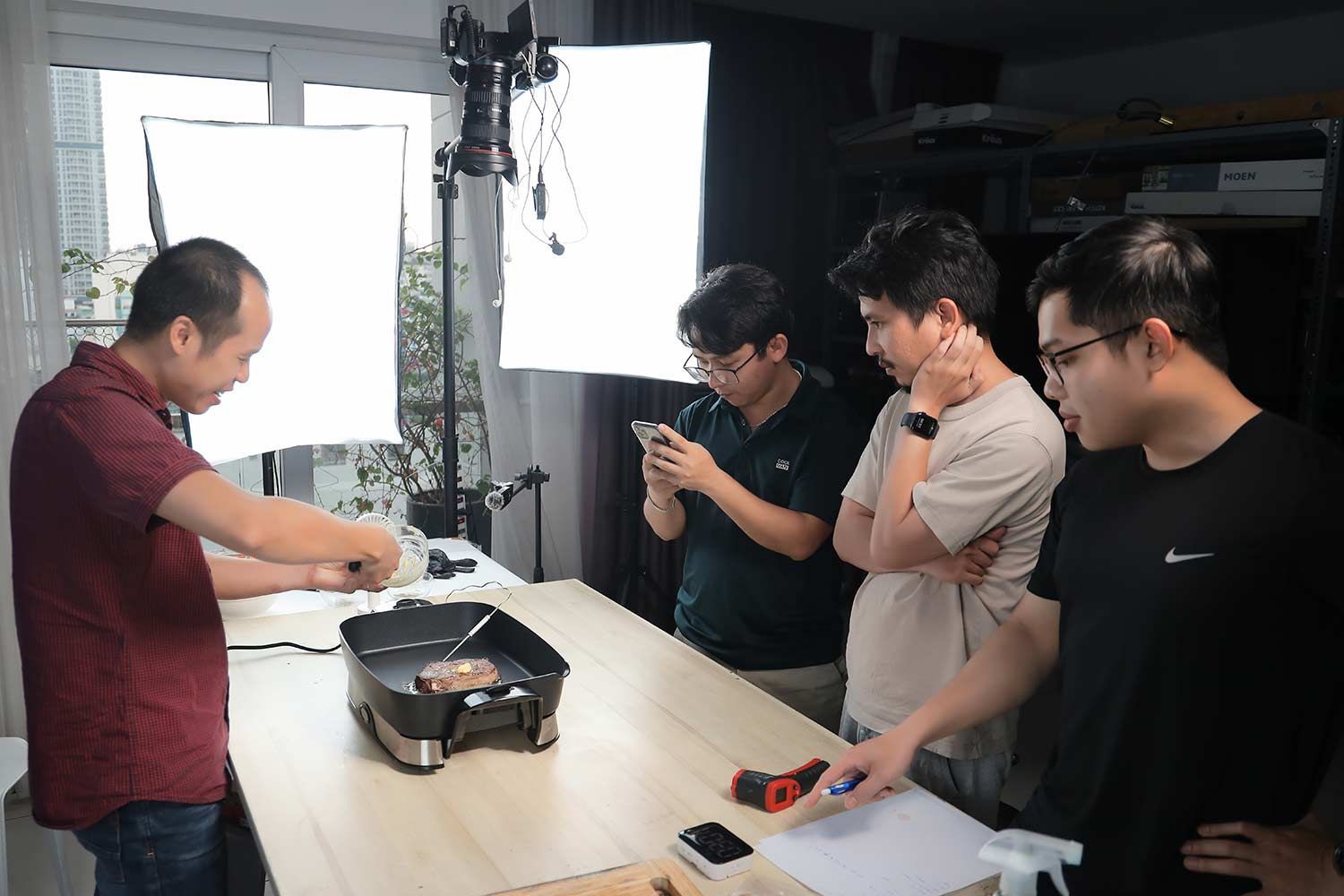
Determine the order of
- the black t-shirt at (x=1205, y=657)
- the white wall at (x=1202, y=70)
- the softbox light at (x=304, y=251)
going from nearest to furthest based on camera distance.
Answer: the black t-shirt at (x=1205, y=657) → the softbox light at (x=304, y=251) → the white wall at (x=1202, y=70)

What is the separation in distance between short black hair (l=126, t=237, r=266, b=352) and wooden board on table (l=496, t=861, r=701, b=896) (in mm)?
853

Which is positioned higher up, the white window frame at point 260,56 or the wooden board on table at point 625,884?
the white window frame at point 260,56

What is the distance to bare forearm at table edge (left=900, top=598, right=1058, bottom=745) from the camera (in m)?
1.27

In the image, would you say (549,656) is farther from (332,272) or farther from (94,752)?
(332,272)

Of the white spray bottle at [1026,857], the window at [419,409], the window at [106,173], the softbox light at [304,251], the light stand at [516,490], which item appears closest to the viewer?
the white spray bottle at [1026,857]

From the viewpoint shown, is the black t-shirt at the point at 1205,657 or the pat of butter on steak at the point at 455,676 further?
the pat of butter on steak at the point at 455,676

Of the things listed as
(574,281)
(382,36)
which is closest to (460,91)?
(382,36)

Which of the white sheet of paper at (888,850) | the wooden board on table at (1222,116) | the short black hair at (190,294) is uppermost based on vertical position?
the wooden board on table at (1222,116)

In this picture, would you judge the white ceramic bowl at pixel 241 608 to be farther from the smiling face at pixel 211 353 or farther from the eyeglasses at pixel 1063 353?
the eyeglasses at pixel 1063 353

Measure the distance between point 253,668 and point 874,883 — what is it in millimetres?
1206

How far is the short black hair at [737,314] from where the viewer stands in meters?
1.95

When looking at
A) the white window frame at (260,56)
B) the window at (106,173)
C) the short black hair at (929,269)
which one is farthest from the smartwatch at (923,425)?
the window at (106,173)

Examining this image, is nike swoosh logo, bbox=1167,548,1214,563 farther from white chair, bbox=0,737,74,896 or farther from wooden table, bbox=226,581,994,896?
white chair, bbox=0,737,74,896

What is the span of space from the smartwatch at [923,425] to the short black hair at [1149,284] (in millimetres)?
429
